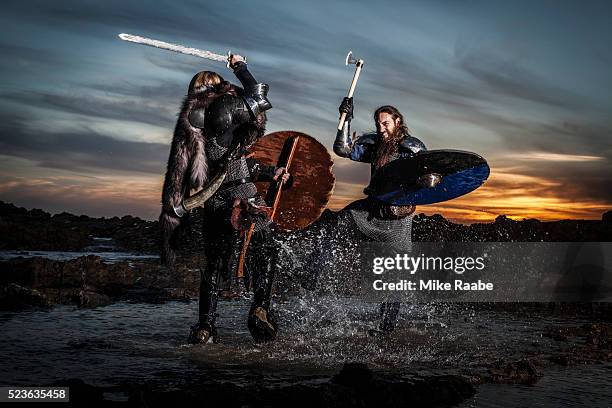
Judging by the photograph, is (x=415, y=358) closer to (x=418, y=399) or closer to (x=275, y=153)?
(x=418, y=399)

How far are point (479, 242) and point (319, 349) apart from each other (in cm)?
821

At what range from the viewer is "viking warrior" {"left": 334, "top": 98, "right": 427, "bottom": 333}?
636cm

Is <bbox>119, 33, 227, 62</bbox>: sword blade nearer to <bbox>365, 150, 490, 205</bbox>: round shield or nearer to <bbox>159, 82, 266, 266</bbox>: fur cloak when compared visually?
<bbox>159, 82, 266, 266</bbox>: fur cloak

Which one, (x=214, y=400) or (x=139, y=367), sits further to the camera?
(x=139, y=367)

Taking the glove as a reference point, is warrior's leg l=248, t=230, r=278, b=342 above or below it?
below

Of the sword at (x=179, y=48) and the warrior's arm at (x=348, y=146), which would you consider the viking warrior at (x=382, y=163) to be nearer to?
the warrior's arm at (x=348, y=146)

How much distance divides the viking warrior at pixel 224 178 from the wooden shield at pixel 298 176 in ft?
1.21

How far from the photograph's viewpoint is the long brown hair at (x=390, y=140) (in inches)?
251

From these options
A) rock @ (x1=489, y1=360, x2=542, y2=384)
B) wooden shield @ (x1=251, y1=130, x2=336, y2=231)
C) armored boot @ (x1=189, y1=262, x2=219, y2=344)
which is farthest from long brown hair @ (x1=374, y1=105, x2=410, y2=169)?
rock @ (x1=489, y1=360, x2=542, y2=384)

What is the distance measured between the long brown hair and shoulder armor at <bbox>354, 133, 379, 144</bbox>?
0.13 metres

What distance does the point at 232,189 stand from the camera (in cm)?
546

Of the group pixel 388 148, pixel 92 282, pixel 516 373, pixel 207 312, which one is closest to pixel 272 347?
pixel 207 312

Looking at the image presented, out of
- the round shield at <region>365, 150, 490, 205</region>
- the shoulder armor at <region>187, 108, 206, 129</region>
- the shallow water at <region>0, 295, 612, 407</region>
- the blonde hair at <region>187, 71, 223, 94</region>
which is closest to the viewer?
the shallow water at <region>0, 295, 612, 407</region>

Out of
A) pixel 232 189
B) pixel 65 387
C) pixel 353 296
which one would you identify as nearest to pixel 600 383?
pixel 232 189
